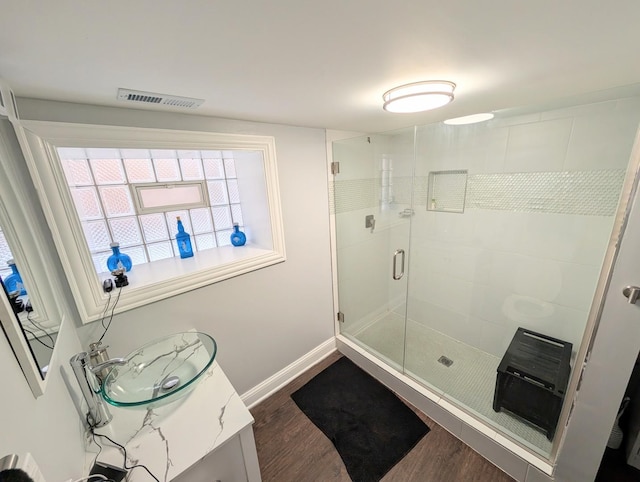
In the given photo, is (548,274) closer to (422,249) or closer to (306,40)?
(422,249)

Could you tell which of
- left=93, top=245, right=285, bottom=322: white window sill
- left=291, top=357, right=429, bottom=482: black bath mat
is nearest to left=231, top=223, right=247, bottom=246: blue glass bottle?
left=93, top=245, right=285, bottom=322: white window sill

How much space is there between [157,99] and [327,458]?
208 centimetres

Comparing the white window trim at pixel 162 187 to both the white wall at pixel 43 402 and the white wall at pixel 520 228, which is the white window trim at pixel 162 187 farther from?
the white wall at pixel 520 228

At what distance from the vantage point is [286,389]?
1948 millimetres

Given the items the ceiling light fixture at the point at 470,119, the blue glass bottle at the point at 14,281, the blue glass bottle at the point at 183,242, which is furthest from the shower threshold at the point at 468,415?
the blue glass bottle at the point at 14,281

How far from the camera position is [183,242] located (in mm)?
1671

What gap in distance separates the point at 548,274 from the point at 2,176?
2820 mm

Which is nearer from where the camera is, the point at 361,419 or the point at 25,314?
the point at 25,314

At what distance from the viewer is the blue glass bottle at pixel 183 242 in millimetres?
1664

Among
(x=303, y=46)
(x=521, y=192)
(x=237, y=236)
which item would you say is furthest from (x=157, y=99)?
(x=521, y=192)

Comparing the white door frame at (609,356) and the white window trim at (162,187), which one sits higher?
the white window trim at (162,187)

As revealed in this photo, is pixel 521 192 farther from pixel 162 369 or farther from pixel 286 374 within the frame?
pixel 162 369

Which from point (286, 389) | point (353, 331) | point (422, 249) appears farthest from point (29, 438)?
point (422, 249)

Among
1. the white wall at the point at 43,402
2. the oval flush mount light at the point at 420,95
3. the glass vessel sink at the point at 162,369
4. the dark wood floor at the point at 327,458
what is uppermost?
the oval flush mount light at the point at 420,95
